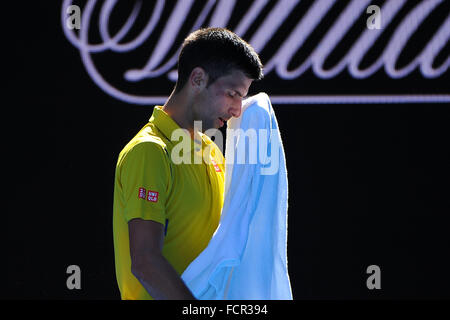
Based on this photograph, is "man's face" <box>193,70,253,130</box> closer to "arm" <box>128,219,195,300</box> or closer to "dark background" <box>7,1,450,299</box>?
"arm" <box>128,219,195,300</box>

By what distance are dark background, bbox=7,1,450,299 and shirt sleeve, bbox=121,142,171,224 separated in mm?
2011

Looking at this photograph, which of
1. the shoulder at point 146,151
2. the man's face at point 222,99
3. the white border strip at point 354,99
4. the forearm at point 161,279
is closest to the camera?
the forearm at point 161,279

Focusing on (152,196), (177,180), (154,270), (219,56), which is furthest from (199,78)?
(154,270)

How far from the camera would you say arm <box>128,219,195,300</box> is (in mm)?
2014

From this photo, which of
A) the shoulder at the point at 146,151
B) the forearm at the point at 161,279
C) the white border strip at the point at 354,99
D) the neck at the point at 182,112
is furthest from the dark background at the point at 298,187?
the forearm at the point at 161,279

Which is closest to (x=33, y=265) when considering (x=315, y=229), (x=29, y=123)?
(x=29, y=123)

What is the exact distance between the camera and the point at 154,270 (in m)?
2.01

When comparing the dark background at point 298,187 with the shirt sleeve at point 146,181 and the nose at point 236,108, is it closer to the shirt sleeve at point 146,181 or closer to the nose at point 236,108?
the nose at point 236,108

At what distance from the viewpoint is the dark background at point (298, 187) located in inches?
162

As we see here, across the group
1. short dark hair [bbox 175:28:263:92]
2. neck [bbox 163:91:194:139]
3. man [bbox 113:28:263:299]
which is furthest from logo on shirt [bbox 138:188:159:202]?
short dark hair [bbox 175:28:263:92]

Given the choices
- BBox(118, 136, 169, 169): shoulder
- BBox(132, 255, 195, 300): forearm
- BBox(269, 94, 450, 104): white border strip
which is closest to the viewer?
BBox(132, 255, 195, 300): forearm

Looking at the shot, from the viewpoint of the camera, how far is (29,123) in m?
4.14

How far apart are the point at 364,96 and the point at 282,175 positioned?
72.7 inches

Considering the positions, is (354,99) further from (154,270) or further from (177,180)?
(154,270)
